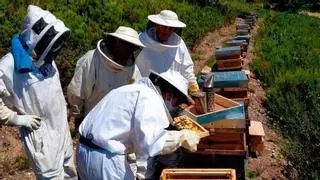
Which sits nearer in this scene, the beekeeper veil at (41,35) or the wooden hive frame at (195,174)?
the beekeeper veil at (41,35)

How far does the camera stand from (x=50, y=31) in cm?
382

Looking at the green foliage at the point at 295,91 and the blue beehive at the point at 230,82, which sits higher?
the blue beehive at the point at 230,82

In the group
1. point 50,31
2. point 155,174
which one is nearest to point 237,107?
point 155,174

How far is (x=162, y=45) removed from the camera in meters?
5.29

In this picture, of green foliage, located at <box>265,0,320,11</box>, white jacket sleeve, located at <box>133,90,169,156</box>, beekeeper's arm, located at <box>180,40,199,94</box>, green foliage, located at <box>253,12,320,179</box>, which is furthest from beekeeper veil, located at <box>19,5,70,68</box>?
green foliage, located at <box>265,0,320,11</box>

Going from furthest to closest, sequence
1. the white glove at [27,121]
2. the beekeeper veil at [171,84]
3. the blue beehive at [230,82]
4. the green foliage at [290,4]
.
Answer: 1. the green foliage at [290,4]
2. the blue beehive at [230,82]
3. the white glove at [27,121]
4. the beekeeper veil at [171,84]

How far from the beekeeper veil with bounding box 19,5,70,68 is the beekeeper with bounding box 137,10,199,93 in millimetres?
1554

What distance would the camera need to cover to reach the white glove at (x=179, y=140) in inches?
135

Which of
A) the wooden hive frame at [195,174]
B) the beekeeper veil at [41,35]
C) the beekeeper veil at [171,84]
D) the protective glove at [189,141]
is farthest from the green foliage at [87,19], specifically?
the beekeeper veil at [171,84]

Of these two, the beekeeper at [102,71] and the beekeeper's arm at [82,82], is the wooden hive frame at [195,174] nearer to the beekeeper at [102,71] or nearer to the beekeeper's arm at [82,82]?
the beekeeper at [102,71]

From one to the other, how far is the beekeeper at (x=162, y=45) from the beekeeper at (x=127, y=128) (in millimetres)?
1871

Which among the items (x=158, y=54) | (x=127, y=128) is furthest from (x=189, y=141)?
(x=158, y=54)

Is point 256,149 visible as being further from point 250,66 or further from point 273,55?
point 273,55

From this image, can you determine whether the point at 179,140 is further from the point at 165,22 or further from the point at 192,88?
the point at 192,88
